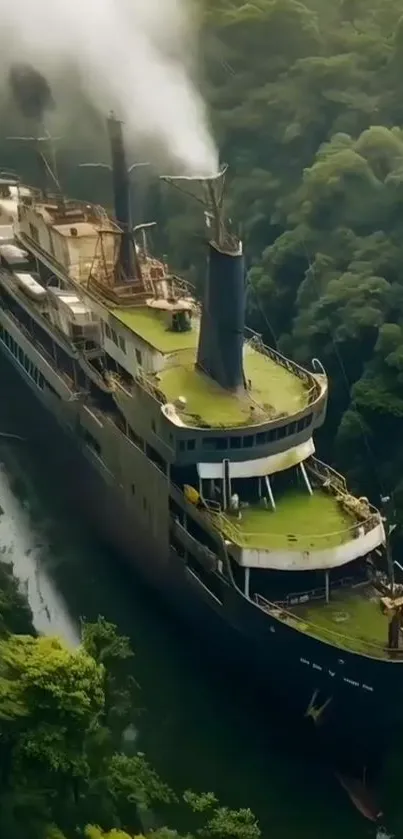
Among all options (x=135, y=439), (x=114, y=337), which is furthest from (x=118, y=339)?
(x=135, y=439)

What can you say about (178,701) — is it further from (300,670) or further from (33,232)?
(33,232)

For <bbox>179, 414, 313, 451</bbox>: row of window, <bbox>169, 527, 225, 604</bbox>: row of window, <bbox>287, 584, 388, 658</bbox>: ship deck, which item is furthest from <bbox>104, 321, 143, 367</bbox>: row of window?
<bbox>287, 584, 388, 658</bbox>: ship deck

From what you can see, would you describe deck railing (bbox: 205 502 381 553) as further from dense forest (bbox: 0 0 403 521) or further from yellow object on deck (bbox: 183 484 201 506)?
dense forest (bbox: 0 0 403 521)

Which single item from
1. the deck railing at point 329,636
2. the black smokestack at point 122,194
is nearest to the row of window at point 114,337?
the black smokestack at point 122,194

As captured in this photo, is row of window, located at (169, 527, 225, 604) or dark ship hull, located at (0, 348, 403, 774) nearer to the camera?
dark ship hull, located at (0, 348, 403, 774)

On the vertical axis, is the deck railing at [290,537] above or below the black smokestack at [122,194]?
below

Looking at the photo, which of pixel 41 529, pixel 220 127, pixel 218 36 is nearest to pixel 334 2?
pixel 218 36

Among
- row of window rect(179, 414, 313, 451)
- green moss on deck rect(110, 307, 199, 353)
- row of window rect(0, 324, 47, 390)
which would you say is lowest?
row of window rect(0, 324, 47, 390)

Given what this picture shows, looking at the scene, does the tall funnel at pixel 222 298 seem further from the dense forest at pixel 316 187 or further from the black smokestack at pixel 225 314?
the dense forest at pixel 316 187
